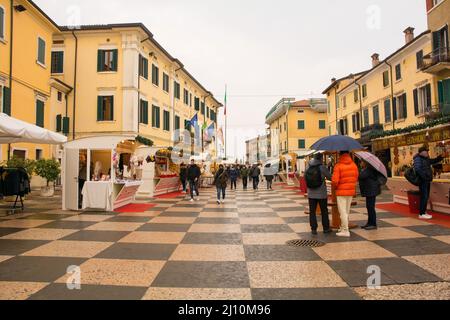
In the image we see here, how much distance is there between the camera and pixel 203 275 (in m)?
4.59

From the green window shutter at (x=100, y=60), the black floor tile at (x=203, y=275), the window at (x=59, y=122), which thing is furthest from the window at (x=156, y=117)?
the black floor tile at (x=203, y=275)

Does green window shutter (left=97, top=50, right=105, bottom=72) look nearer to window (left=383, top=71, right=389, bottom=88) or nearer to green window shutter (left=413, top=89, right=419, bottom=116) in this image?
green window shutter (left=413, top=89, right=419, bottom=116)

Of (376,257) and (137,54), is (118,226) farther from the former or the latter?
(137,54)

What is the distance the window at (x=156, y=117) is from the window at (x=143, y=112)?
5.01 feet

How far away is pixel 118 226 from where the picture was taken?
8.57 m

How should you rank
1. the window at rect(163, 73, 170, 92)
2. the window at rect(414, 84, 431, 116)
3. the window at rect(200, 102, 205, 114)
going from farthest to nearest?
the window at rect(200, 102, 205, 114) < the window at rect(163, 73, 170, 92) < the window at rect(414, 84, 431, 116)

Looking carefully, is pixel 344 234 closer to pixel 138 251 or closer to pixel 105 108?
pixel 138 251

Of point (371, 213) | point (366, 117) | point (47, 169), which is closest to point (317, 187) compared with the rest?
point (371, 213)

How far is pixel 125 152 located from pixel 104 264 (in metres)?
12.8

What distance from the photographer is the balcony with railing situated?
19578 mm

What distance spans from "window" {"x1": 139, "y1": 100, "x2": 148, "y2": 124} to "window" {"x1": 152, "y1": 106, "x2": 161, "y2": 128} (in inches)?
60.2

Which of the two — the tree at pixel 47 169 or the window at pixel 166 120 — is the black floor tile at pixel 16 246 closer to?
the tree at pixel 47 169

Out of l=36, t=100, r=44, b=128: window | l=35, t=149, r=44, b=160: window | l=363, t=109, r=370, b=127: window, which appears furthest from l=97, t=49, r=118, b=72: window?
l=363, t=109, r=370, b=127: window

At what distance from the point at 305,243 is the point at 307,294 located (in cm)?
276
